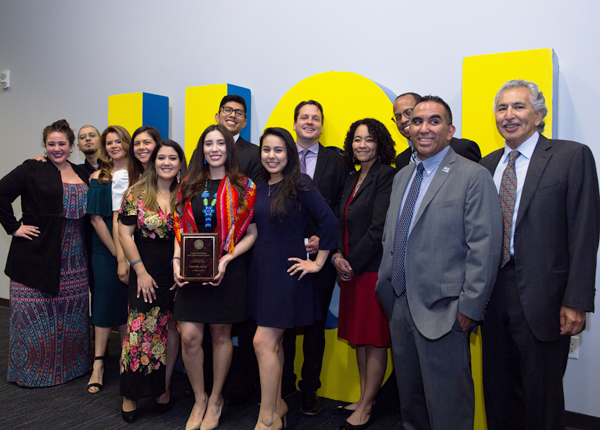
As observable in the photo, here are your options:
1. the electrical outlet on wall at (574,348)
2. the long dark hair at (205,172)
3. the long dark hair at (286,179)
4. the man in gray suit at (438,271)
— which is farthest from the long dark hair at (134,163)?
the electrical outlet on wall at (574,348)

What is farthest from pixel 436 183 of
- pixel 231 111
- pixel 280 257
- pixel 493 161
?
pixel 231 111

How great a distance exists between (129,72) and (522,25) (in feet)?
12.7

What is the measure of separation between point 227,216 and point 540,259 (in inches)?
63.7

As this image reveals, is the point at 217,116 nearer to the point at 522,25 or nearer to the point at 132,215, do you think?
the point at 132,215

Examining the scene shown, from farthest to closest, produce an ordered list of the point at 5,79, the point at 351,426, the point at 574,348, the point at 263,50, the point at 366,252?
1. the point at 5,79
2. the point at 263,50
3. the point at 574,348
4. the point at 351,426
5. the point at 366,252

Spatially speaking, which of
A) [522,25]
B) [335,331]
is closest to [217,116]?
[335,331]

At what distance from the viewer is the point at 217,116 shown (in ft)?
12.2

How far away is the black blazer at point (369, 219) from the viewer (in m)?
2.76

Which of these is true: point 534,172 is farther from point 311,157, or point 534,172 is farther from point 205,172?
point 205,172

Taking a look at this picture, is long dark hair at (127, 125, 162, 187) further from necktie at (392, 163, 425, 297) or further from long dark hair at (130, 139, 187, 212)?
necktie at (392, 163, 425, 297)

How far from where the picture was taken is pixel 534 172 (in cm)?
217

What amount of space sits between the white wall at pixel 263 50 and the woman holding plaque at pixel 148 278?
1532 millimetres

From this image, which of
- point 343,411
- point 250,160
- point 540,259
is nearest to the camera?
point 540,259

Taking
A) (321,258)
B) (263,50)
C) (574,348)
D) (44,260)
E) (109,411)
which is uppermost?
(263,50)
